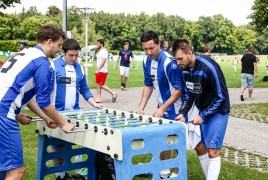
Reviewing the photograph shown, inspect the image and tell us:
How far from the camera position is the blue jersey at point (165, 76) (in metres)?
6.02

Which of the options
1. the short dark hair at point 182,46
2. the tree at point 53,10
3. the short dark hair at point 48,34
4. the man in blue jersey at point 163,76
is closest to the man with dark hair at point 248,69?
the man in blue jersey at point 163,76

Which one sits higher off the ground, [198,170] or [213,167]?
[213,167]

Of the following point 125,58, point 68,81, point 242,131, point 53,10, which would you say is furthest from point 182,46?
point 53,10

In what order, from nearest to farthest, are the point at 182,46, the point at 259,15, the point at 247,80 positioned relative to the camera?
1. the point at 182,46
2. the point at 247,80
3. the point at 259,15

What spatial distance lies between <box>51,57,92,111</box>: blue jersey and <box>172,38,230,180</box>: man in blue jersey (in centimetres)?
173

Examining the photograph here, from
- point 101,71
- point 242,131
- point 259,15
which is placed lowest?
point 242,131

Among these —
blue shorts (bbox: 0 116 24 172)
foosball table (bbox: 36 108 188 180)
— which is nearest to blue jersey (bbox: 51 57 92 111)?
foosball table (bbox: 36 108 188 180)

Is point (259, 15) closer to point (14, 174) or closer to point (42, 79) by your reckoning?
point (42, 79)

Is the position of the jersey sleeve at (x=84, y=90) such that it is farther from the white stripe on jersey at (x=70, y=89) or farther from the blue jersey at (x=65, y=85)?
the white stripe on jersey at (x=70, y=89)

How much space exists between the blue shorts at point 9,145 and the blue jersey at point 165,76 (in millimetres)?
2547

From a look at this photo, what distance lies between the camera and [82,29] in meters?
102

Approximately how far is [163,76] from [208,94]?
3.24 feet

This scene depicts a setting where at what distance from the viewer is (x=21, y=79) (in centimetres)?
427

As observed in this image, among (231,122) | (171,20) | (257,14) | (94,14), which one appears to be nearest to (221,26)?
(171,20)
